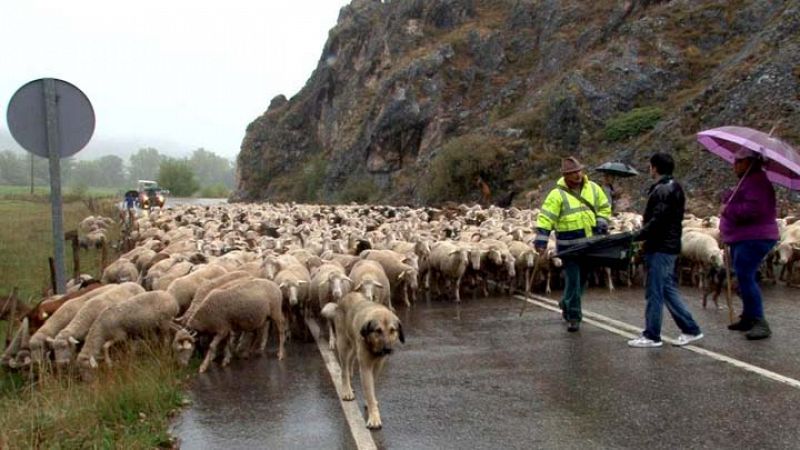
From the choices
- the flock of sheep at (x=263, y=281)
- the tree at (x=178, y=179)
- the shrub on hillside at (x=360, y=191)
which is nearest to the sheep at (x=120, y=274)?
the flock of sheep at (x=263, y=281)

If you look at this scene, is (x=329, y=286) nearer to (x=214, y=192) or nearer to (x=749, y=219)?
(x=749, y=219)

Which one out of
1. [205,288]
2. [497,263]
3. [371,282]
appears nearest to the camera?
[371,282]

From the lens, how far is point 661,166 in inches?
320

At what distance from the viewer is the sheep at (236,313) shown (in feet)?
28.9

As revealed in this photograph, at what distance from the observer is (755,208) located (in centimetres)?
807

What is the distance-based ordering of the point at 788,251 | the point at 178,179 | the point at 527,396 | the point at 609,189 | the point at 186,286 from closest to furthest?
the point at 527,396 < the point at 186,286 < the point at 788,251 < the point at 609,189 < the point at 178,179

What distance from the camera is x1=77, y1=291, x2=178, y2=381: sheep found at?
834 cm

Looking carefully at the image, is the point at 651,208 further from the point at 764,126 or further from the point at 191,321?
the point at 764,126

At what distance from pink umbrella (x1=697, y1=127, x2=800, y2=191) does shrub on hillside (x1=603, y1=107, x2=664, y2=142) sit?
27940 mm

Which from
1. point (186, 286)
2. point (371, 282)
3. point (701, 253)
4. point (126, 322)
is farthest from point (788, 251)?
point (126, 322)

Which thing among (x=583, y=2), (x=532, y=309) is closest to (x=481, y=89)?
(x=583, y=2)

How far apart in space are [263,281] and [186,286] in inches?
→ 57.5

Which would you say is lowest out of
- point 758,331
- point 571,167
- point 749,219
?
point 758,331

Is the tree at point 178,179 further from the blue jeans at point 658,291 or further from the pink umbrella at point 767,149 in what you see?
the blue jeans at point 658,291
